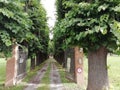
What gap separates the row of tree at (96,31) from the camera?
7.82m

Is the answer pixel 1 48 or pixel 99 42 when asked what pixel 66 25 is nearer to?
pixel 99 42

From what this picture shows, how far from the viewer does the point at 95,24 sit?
26.3ft

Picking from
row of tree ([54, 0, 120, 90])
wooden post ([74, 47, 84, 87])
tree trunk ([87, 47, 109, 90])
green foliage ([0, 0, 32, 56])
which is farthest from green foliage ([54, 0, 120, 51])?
wooden post ([74, 47, 84, 87])

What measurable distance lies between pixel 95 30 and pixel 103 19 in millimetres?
478

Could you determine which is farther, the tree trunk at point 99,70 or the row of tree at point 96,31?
the tree trunk at point 99,70

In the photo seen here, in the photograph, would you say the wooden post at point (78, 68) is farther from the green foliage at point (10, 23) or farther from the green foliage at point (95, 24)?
the green foliage at point (95, 24)

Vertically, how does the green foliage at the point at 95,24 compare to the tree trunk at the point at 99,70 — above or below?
above

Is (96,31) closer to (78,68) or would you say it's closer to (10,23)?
(10,23)

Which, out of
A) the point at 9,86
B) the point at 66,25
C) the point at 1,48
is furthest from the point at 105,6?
the point at 9,86

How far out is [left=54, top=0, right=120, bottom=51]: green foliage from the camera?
778cm

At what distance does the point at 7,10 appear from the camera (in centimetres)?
938

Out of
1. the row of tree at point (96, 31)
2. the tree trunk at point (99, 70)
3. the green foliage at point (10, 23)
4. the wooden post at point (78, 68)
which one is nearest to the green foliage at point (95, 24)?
the row of tree at point (96, 31)

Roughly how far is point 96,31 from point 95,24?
1.61ft

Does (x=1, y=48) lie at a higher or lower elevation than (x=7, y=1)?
lower
